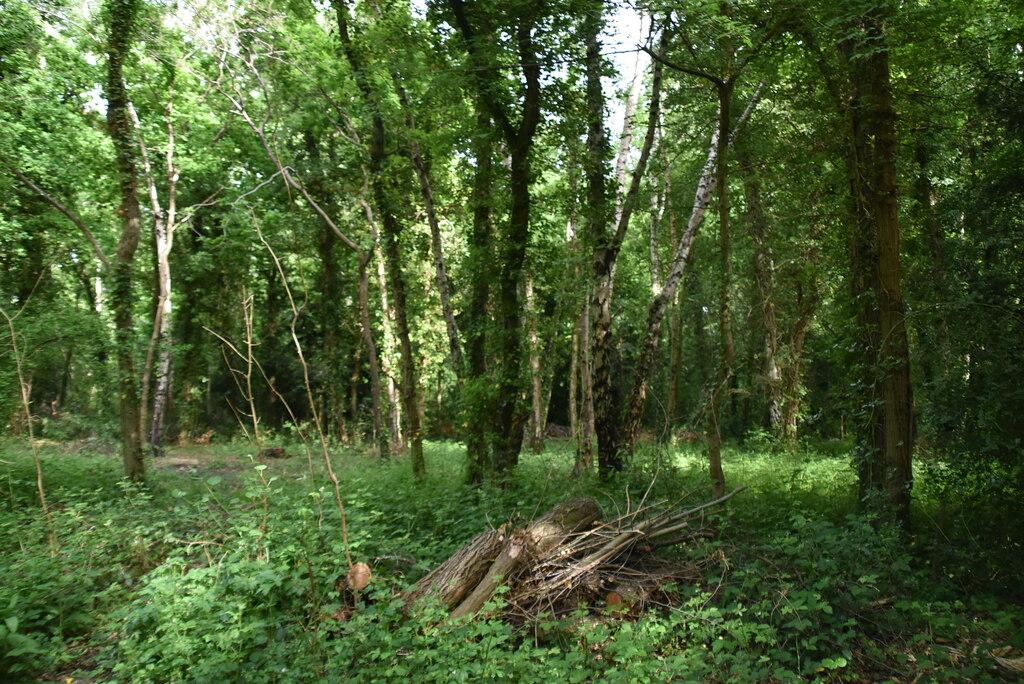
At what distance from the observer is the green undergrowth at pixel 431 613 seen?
4.41 metres

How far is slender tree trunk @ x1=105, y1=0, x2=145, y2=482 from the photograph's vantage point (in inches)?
403

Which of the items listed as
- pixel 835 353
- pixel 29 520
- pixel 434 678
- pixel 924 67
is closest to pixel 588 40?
pixel 924 67

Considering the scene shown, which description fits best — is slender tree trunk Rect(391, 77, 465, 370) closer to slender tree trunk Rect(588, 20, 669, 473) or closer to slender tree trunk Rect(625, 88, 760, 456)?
slender tree trunk Rect(588, 20, 669, 473)

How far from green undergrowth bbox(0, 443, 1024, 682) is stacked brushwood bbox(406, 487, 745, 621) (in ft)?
0.64

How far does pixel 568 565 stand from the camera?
20.1 ft

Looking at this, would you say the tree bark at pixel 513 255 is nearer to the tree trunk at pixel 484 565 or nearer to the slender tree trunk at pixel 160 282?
the tree trunk at pixel 484 565

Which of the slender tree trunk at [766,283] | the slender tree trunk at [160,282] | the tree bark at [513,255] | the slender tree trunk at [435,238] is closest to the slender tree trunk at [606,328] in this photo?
the tree bark at [513,255]

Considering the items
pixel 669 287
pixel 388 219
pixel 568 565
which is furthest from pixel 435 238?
pixel 568 565

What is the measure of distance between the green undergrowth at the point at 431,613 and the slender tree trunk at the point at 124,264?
2.91 m

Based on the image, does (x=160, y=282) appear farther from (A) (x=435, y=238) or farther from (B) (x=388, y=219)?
(A) (x=435, y=238)

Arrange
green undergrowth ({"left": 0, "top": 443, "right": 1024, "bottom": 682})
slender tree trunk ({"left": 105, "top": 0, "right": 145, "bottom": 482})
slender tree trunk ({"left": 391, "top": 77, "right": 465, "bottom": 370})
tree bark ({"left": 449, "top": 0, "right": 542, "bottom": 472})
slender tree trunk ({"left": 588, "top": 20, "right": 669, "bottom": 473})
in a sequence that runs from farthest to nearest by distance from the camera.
Answer: slender tree trunk ({"left": 391, "top": 77, "right": 465, "bottom": 370})
slender tree trunk ({"left": 105, "top": 0, "right": 145, "bottom": 482})
slender tree trunk ({"left": 588, "top": 20, "right": 669, "bottom": 473})
tree bark ({"left": 449, "top": 0, "right": 542, "bottom": 472})
green undergrowth ({"left": 0, "top": 443, "right": 1024, "bottom": 682})

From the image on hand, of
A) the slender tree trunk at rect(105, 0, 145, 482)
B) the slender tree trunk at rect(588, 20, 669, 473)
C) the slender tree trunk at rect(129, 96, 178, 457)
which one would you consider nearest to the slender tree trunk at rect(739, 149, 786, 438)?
the slender tree trunk at rect(588, 20, 669, 473)

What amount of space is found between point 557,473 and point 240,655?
5703 mm

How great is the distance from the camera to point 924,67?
8094 mm
